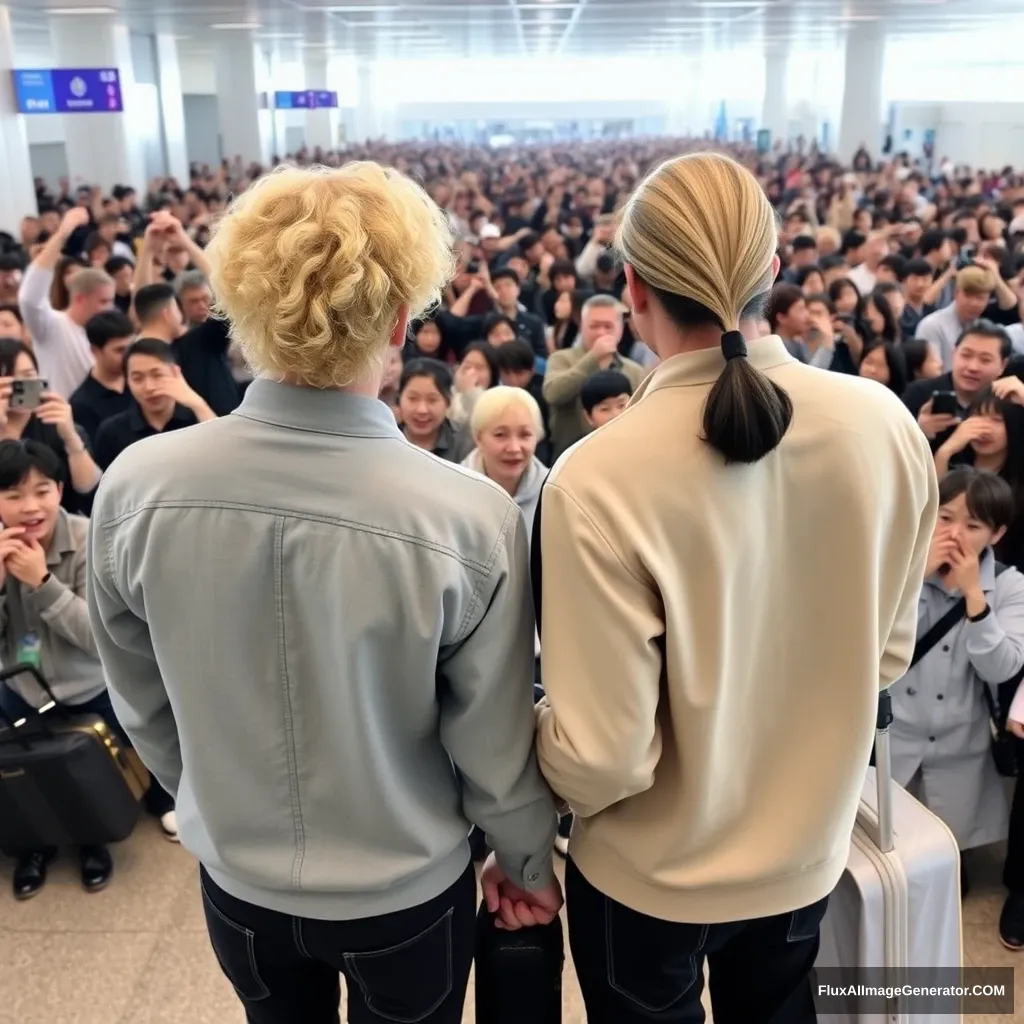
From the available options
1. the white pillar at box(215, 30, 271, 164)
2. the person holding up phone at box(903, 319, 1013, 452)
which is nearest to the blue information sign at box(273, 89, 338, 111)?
the white pillar at box(215, 30, 271, 164)

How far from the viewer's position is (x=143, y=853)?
10.4ft

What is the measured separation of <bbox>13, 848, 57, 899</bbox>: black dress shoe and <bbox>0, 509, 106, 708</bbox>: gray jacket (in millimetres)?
484

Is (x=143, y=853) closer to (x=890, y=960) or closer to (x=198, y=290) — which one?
(x=890, y=960)

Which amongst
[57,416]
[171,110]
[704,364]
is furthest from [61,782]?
[171,110]

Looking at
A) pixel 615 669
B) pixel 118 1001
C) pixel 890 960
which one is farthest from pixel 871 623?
pixel 118 1001

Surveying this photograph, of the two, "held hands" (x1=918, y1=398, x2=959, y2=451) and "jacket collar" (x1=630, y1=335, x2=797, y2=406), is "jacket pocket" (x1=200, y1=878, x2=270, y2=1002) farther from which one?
"held hands" (x1=918, y1=398, x2=959, y2=451)

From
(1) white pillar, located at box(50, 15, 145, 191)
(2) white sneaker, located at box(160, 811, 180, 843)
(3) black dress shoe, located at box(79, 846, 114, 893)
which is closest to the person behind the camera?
(3) black dress shoe, located at box(79, 846, 114, 893)

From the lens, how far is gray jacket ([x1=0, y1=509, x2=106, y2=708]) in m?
2.89

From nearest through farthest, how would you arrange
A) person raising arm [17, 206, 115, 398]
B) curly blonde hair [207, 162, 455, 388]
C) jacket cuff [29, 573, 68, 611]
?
curly blonde hair [207, 162, 455, 388] → jacket cuff [29, 573, 68, 611] → person raising arm [17, 206, 115, 398]

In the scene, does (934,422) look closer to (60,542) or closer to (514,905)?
(514,905)

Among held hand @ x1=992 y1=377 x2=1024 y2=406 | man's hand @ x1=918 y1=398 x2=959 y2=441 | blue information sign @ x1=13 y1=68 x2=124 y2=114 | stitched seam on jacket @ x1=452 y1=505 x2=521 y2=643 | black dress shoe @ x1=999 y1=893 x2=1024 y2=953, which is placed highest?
blue information sign @ x1=13 y1=68 x2=124 y2=114

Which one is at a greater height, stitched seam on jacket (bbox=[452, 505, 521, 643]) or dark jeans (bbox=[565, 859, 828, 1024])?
stitched seam on jacket (bbox=[452, 505, 521, 643])

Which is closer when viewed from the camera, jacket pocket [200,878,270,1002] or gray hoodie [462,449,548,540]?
jacket pocket [200,878,270,1002]

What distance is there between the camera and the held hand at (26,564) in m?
2.80
